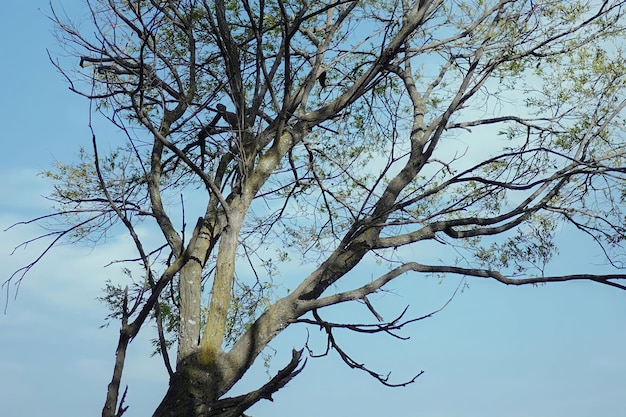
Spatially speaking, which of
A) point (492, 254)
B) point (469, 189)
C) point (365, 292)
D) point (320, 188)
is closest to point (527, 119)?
point (469, 189)

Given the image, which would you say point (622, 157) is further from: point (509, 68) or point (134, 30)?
point (134, 30)

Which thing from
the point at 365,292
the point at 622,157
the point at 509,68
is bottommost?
the point at 365,292

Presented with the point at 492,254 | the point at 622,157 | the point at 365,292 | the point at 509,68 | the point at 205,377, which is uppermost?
the point at 509,68

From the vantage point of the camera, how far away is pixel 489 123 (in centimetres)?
751

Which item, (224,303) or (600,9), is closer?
(224,303)

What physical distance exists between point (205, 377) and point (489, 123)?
4.24 m

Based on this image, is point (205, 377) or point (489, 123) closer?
point (205, 377)

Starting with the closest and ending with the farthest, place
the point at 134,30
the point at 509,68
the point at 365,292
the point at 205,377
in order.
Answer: the point at 205,377, the point at 365,292, the point at 134,30, the point at 509,68

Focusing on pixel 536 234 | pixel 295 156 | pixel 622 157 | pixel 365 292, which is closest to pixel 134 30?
pixel 295 156

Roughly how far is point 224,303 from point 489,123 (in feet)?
12.2

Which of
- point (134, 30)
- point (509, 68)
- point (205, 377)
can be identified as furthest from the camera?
point (509, 68)

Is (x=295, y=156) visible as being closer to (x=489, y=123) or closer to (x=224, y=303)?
(x=489, y=123)

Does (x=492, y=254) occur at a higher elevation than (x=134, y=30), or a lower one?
lower

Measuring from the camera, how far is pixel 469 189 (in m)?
7.68
